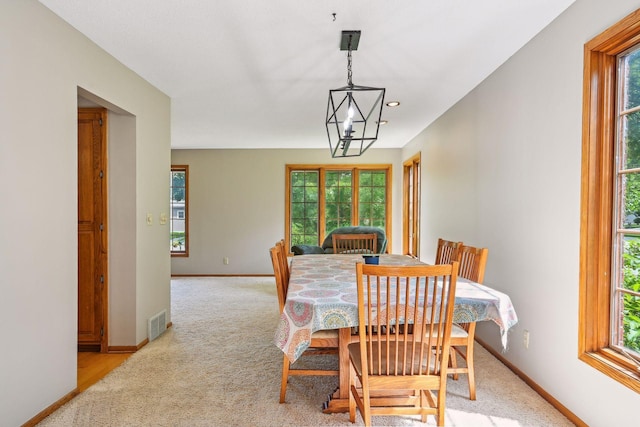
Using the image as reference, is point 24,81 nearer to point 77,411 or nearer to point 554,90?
point 77,411

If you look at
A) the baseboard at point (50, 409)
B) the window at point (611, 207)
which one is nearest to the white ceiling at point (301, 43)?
the window at point (611, 207)

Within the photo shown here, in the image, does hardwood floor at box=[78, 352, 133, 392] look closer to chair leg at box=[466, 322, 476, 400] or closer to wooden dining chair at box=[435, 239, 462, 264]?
chair leg at box=[466, 322, 476, 400]

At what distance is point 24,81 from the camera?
A: 1.96 metres

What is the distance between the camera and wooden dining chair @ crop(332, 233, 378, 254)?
4.42 m

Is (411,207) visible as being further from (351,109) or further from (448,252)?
(351,109)

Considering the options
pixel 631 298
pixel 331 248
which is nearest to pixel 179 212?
pixel 331 248

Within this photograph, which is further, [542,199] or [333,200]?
[333,200]

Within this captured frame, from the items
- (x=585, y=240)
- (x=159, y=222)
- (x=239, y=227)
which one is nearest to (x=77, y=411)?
(x=159, y=222)

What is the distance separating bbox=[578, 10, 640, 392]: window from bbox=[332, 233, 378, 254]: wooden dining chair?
250cm

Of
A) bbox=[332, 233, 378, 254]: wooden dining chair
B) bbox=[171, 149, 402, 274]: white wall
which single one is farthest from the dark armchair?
bbox=[171, 149, 402, 274]: white wall

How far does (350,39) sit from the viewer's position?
2420 mm

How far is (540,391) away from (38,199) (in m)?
3.25

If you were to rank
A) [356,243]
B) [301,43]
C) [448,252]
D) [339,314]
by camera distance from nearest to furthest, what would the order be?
[339,314], [301,43], [448,252], [356,243]

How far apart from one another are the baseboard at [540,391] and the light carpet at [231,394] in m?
0.03
